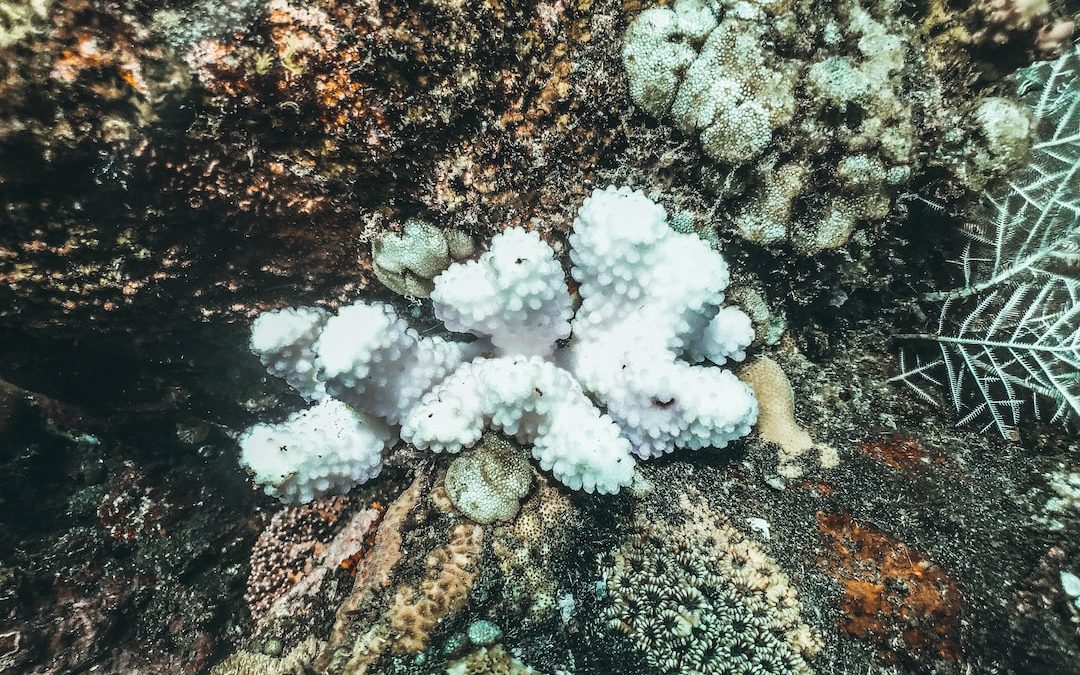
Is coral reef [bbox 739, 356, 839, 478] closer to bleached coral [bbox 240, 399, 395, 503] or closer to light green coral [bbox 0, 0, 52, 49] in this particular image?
bleached coral [bbox 240, 399, 395, 503]

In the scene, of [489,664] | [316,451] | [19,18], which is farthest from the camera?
[316,451]

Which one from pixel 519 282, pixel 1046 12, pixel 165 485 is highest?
pixel 1046 12

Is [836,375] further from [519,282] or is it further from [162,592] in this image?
[162,592]

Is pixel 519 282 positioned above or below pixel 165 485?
above

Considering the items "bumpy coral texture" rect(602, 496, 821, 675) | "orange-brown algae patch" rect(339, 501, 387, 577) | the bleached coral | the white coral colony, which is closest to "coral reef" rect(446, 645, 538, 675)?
"bumpy coral texture" rect(602, 496, 821, 675)

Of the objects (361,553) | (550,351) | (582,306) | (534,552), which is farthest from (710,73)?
(361,553)

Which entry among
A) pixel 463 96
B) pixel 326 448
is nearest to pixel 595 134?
pixel 463 96

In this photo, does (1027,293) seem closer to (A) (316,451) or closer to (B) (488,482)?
(B) (488,482)
